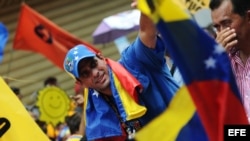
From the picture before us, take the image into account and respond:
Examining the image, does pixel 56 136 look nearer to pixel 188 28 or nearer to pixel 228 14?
pixel 228 14

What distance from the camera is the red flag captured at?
955cm

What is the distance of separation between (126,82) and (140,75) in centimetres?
10

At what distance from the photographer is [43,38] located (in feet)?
32.2

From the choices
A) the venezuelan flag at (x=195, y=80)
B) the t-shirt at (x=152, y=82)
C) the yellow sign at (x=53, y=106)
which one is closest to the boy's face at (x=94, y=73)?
the t-shirt at (x=152, y=82)

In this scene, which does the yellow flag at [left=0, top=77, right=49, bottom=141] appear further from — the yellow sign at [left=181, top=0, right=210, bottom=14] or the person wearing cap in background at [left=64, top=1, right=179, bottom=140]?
the yellow sign at [left=181, top=0, right=210, bottom=14]

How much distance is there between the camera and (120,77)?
4.26 m

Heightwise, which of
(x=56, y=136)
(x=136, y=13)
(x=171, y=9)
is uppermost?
(x=171, y=9)

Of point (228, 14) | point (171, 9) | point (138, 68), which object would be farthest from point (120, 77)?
point (171, 9)

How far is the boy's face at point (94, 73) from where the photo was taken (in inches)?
172

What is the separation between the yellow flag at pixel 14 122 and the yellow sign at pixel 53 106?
3.80 meters

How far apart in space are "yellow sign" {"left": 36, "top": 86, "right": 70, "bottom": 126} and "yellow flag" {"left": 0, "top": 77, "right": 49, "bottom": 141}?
3797 millimetres

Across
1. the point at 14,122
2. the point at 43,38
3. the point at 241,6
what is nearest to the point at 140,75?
the point at 241,6

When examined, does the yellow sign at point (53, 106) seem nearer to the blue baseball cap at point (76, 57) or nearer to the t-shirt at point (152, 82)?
the blue baseball cap at point (76, 57)

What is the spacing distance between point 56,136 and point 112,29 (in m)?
2.35
